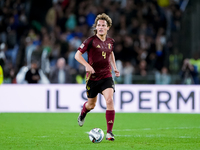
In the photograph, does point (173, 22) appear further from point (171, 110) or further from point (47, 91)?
point (47, 91)

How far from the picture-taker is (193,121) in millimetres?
11320

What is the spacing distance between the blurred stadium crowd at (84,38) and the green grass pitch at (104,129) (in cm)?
405

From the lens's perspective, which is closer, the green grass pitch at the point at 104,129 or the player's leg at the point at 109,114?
the green grass pitch at the point at 104,129

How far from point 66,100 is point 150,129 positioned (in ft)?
16.3

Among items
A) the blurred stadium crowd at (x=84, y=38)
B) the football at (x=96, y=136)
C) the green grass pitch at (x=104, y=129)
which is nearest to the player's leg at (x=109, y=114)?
the green grass pitch at (x=104, y=129)

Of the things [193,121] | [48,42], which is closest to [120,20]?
[48,42]

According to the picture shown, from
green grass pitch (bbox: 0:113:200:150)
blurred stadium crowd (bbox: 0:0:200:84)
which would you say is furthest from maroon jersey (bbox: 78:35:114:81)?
blurred stadium crowd (bbox: 0:0:200:84)

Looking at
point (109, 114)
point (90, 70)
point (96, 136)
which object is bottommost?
point (96, 136)

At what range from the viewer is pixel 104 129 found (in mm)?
9422

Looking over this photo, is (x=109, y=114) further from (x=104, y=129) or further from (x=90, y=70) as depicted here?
(x=104, y=129)

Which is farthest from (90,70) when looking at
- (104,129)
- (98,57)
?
(104,129)

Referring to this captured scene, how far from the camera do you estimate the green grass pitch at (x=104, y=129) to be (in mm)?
6836

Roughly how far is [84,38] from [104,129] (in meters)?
9.27

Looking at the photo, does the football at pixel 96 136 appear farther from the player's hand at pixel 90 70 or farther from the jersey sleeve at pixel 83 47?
the jersey sleeve at pixel 83 47
